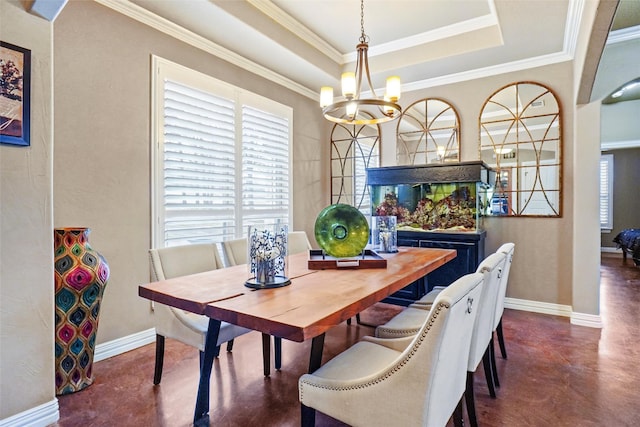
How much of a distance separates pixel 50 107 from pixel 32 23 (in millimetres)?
422

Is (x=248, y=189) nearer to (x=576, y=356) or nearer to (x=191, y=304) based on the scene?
(x=191, y=304)

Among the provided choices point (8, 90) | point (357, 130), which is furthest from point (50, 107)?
point (357, 130)

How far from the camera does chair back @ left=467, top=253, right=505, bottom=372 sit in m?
1.66

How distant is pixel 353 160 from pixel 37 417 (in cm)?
420

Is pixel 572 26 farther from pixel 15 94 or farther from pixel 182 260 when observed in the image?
pixel 15 94

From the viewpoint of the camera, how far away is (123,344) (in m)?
2.75

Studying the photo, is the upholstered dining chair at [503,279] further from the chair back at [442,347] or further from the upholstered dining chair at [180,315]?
the upholstered dining chair at [180,315]

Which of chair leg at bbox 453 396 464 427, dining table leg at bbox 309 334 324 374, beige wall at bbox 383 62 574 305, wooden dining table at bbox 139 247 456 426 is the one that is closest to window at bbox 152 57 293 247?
wooden dining table at bbox 139 247 456 426

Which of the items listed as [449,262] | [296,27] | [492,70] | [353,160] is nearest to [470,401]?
[449,262]

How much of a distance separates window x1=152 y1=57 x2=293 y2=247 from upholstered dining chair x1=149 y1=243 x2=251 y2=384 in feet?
2.11

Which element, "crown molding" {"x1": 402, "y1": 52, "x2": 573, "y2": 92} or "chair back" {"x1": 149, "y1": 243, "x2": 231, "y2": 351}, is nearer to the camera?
"chair back" {"x1": 149, "y1": 243, "x2": 231, "y2": 351}

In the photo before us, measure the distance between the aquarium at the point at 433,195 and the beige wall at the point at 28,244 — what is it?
3.14m

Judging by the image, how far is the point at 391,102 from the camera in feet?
8.45

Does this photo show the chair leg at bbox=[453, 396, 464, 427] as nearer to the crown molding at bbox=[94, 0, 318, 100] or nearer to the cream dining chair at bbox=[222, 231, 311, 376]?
the cream dining chair at bbox=[222, 231, 311, 376]
